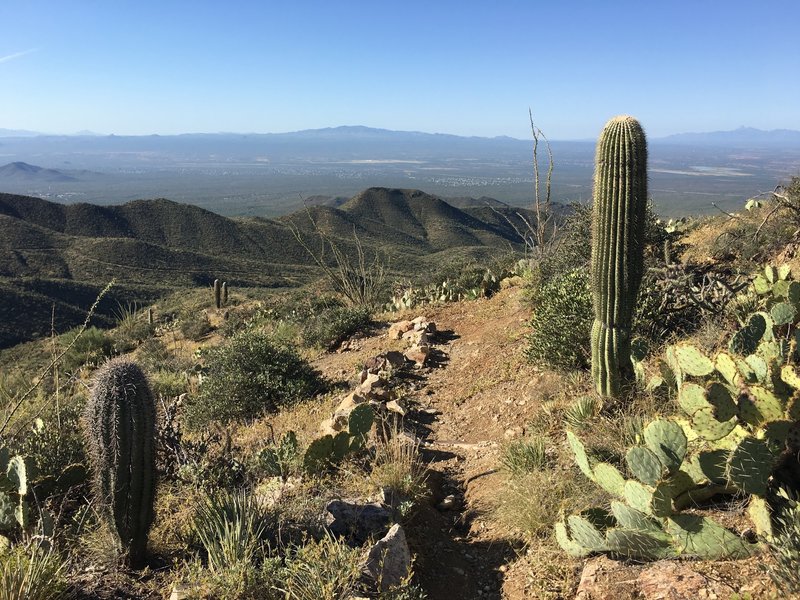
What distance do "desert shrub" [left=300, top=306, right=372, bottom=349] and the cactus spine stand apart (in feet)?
19.3

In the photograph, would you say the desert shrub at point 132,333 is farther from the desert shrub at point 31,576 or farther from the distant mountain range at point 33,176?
the distant mountain range at point 33,176

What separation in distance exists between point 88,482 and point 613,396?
13.2ft

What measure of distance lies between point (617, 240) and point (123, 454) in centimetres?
367

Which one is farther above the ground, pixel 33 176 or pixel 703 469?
pixel 33 176

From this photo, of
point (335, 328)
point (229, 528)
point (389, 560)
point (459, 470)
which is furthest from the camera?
point (335, 328)

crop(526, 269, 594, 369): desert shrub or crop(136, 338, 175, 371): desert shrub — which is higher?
crop(526, 269, 594, 369): desert shrub

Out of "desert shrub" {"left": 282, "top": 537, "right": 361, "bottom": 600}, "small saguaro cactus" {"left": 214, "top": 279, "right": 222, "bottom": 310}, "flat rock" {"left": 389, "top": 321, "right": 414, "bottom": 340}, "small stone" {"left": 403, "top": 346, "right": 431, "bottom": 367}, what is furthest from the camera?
"small saguaro cactus" {"left": 214, "top": 279, "right": 222, "bottom": 310}

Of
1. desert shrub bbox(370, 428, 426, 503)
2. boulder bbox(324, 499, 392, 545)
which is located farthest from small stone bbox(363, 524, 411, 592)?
desert shrub bbox(370, 428, 426, 503)

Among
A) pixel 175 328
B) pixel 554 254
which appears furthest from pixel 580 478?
pixel 175 328

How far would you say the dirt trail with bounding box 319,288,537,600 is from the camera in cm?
320

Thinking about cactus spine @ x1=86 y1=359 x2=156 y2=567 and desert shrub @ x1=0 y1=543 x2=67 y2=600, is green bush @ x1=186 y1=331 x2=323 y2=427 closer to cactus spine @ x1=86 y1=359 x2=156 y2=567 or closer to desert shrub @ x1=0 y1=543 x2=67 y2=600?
cactus spine @ x1=86 y1=359 x2=156 y2=567

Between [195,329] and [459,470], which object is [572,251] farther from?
[195,329]

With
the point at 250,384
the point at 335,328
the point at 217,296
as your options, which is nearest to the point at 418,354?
the point at 250,384

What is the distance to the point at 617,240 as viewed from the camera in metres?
4.24
